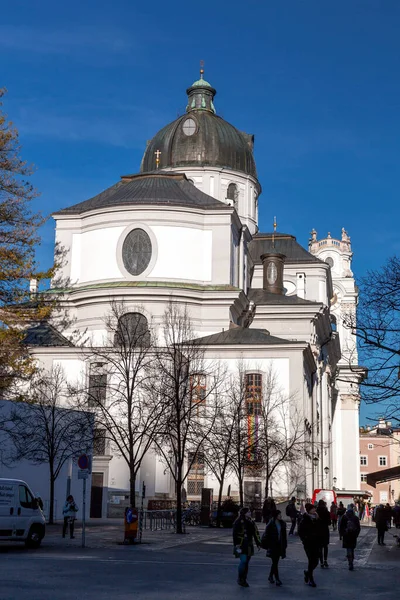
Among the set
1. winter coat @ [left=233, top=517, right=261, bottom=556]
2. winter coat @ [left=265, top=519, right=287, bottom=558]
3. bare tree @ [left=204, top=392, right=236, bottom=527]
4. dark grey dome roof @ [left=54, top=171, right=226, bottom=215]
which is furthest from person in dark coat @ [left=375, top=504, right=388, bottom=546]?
dark grey dome roof @ [left=54, top=171, right=226, bottom=215]

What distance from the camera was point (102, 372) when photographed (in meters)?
51.0

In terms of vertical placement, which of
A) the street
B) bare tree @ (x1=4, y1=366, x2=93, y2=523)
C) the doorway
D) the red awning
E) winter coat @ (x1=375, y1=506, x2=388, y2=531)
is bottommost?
the street

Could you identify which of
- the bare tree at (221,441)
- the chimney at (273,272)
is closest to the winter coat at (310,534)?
the bare tree at (221,441)

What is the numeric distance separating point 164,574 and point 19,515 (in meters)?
7.05

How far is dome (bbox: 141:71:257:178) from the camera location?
255ft

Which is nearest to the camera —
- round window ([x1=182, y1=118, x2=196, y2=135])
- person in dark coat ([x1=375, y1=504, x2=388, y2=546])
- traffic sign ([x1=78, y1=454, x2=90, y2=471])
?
traffic sign ([x1=78, y1=454, x2=90, y2=471])

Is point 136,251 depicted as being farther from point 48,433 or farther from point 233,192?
point 233,192

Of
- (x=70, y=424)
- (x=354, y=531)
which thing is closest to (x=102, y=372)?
(x=70, y=424)

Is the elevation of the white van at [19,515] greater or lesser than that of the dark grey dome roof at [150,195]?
lesser

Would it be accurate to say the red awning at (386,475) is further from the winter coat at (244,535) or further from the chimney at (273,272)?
the chimney at (273,272)

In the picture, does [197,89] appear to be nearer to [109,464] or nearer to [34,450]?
[109,464]

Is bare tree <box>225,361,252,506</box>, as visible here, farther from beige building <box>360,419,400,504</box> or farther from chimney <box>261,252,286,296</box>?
beige building <box>360,419,400,504</box>

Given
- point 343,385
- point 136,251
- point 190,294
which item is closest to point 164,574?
point 190,294

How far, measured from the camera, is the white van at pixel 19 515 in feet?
76.6
